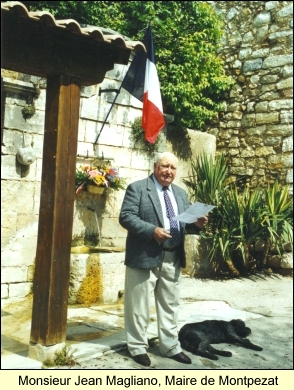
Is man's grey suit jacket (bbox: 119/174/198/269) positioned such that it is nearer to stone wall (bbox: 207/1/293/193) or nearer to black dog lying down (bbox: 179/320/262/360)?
black dog lying down (bbox: 179/320/262/360)

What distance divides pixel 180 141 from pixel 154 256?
16.9 ft

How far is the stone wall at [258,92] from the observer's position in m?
8.63

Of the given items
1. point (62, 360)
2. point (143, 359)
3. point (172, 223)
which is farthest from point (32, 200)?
point (143, 359)

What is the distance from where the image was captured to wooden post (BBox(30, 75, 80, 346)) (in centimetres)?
353

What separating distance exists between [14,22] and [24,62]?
11.7 inches

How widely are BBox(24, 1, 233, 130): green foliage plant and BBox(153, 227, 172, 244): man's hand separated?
490 cm

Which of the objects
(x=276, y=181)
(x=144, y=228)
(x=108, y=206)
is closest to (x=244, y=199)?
(x=276, y=181)

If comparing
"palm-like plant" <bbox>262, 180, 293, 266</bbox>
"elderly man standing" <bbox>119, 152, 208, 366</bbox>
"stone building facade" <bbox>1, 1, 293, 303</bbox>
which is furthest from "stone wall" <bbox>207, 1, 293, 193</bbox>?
"elderly man standing" <bbox>119, 152, 208, 366</bbox>

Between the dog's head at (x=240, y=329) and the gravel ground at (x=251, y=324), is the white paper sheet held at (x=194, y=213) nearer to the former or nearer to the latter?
the gravel ground at (x=251, y=324)

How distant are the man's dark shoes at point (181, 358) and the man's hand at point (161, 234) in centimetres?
102

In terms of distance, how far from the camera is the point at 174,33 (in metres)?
8.23

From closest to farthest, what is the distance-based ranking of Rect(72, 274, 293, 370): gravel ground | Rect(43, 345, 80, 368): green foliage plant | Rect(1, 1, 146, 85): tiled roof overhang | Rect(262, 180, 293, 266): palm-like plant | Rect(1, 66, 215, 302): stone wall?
Rect(1, 1, 146, 85): tiled roof overhang < Rect(43, 345, 80, 368): green foliage plant < Rect(72, 274, 293, 370): gravel ground < Rect(1, 66, 215, 302): stone wall < Rect(262, 180, 293, 266): palm-like plant

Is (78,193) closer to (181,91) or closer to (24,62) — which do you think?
(181,91)

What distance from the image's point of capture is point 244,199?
791cm
